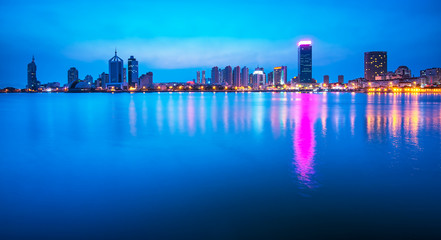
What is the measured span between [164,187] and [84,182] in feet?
8.69

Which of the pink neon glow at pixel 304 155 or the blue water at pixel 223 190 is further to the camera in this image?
the pink neon glow at pixel 304 155

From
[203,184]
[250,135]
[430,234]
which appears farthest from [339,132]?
[430,234]

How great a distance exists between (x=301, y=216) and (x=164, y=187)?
13.6 ft

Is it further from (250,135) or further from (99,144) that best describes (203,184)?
(250,135)

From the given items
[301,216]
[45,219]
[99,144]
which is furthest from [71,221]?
[99,144]

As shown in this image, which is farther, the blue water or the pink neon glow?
the pink neon glow

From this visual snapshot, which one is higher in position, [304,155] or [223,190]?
[304,155]

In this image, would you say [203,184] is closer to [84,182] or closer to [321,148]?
[84,182]

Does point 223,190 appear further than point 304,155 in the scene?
No

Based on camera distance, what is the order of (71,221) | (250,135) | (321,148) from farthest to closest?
1. (250,135)
2. (321,148)
3. (71,221)

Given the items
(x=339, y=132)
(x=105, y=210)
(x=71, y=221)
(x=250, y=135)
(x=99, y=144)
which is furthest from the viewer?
(x=339, y=132)

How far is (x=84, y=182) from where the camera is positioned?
10422mm

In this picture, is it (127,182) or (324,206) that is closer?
(324,206)

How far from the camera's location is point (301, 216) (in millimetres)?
7555
